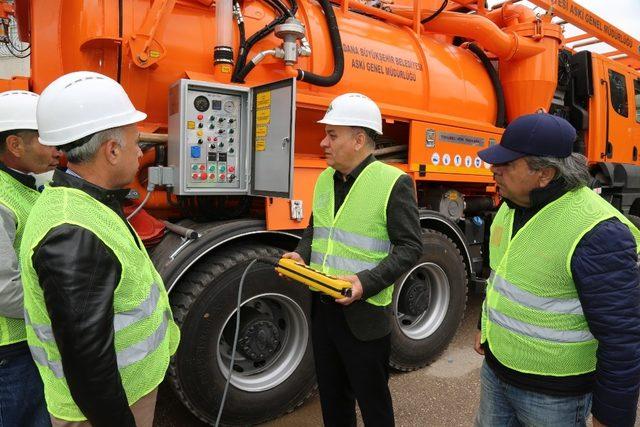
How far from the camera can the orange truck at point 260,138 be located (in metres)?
2.44

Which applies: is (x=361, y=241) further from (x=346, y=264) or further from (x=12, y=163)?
(x=12, y=163)

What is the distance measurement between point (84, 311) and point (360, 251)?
3.88ft

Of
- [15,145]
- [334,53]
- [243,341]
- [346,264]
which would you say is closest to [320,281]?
[346,264]

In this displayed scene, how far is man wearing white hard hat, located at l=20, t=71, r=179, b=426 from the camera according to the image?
1148 mm

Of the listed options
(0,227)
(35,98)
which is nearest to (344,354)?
(0,227)

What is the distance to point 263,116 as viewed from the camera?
2.59 metres

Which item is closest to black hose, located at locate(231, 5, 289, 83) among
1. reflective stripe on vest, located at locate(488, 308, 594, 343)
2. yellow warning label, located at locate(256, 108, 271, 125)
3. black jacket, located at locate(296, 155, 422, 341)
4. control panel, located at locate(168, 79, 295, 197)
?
control panel, located at locate(168, 79, 295, 197)

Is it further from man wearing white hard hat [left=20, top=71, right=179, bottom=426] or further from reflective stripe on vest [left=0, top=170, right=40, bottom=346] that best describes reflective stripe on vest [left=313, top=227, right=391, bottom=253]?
reflective stripe on vest [left=0, top=170, right=40, bottom=346]

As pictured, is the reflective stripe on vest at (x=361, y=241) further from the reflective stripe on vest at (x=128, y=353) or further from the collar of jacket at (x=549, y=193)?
the reflective stripe on vest at (x=128, y=353)

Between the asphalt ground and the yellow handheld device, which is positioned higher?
the yellow handheld device

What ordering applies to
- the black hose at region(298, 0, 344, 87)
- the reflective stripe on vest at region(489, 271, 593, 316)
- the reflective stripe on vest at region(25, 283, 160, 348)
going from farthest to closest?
the black hose at region(298, 0, 344, 87) < the reflective stripe on vest at region(489, 271, 593, 316) < the reflective stripe on vest at region(25, 283, 160, 348)

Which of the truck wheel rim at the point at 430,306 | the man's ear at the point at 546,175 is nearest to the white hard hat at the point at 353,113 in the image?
the man's ear at the point at 546,175

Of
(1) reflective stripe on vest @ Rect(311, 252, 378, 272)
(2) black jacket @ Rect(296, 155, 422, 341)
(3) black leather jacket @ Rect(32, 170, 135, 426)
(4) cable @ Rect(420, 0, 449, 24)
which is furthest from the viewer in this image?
(4) cable @ Rect(420, 0, 449, 24)

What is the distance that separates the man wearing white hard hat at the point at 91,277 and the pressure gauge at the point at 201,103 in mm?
1041
